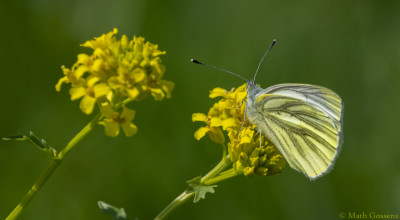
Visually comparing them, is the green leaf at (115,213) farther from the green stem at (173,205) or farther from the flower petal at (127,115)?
the flower petal at (127,115)

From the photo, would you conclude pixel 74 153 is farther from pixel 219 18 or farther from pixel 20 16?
pixel 219 18

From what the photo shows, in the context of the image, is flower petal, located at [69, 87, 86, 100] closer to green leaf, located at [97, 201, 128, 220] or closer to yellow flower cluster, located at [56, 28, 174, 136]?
yellow flower cluster, located at [56, 28, 174, 136]

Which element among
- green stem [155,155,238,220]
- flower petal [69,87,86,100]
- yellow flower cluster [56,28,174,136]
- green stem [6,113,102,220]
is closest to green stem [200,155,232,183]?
green stem [155,155,238,220]

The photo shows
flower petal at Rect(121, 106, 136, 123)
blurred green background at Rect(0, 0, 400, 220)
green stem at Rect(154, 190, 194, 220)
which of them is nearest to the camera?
flower petal at Rect(121, 106, 136, 123)

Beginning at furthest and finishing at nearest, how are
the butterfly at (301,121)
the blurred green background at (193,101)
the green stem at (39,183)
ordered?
the blurred green background at (193,101)
the butterfly at (301,121)
the green stem at (39,183)

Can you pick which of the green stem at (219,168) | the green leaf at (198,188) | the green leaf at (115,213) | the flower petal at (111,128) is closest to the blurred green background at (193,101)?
the green stem at (219,168)

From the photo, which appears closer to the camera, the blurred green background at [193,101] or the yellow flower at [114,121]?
the yellow flower at [114,121]
